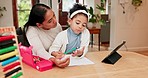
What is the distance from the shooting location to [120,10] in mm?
4715

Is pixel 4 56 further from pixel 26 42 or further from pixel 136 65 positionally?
pixel 136 65

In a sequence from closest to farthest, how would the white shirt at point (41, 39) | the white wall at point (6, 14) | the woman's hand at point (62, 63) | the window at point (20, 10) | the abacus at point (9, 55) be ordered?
the abacus at point (9, 55) < the woman's hand at point (62, 63) < the white shirt at point (41, 39) < the white wall at point (6, 14) < the window at point (20, 10)

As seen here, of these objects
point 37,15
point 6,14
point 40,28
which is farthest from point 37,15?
A: point 6,14

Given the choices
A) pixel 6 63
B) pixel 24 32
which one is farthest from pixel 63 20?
pixel 6 63

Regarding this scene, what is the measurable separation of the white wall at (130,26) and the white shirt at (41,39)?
3.31m

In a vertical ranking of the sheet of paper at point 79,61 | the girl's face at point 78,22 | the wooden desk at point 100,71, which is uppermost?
the girl's face at point 78,22

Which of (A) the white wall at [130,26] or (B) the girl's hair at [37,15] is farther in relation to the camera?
(A) the white wall at [130,26]

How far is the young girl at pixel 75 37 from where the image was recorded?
1.44 metres

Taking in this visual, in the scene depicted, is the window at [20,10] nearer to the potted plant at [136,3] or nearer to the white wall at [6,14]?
the white wall at [6,14]

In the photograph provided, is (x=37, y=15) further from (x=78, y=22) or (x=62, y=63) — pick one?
(x=62, y=63)

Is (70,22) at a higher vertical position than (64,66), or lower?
higher

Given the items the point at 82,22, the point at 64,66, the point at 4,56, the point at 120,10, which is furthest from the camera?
the point at 120,10

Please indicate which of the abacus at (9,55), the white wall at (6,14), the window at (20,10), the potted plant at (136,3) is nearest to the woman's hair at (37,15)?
the abacus at (9,55)

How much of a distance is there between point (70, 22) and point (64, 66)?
1.31 ft
